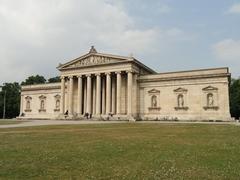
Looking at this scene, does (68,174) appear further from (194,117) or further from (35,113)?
(35,113)

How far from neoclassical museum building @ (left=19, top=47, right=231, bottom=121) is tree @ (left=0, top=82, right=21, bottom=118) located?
3077 cm

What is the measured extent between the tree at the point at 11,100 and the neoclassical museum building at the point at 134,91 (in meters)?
30.8

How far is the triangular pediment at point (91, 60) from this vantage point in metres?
66.2

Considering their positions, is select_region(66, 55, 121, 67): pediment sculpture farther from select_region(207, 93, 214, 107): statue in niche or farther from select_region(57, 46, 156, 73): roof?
select_region(207, 93, 214, 107): statue in niche

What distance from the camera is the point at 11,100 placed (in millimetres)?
101875

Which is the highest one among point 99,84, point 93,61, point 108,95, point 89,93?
point 93,61

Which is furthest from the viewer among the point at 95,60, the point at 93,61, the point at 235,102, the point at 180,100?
the point at 235,102

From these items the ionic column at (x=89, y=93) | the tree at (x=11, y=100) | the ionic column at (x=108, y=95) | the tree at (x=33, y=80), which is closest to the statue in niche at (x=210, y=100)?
the ionic column at (x=108, y=95)

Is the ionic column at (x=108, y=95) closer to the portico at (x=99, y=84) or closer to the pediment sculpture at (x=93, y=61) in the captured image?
the portico at (x=99, y=84)

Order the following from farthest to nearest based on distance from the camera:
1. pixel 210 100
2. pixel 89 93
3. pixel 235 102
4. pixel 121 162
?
pixel 235 102 → pixel 89 93 → pixel 210 100 → pixel 121 162

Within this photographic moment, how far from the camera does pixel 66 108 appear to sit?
72.1 metres

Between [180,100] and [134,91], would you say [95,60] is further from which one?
[180,100]

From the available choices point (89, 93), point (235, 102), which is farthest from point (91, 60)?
point (235, 102)

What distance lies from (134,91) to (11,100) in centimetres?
5388
